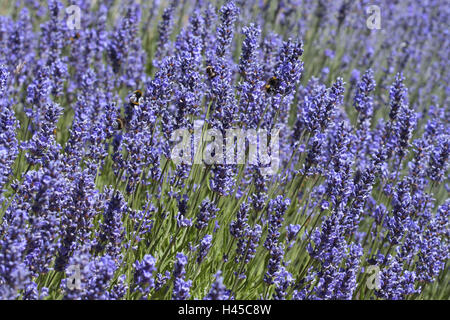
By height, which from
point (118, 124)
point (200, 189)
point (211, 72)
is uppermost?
point (211, 72)

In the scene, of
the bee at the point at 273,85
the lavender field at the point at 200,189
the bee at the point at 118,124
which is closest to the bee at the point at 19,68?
the lavender field at the point at 200,189

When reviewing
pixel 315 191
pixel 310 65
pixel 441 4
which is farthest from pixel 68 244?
pixel 441 4

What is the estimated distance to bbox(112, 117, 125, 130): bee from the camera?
3.84 meters

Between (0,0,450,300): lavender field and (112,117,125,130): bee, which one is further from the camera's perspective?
(112,117,125,130): bee

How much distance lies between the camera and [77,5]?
21.5 feet

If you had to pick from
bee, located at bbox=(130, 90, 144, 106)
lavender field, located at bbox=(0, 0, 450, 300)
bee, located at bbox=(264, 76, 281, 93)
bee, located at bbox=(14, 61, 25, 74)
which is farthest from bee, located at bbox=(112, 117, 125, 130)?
bee, located at bbox=(14, 61, 25, 74)

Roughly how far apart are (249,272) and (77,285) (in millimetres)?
1618

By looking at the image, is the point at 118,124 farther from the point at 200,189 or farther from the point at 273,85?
the point at 273,85

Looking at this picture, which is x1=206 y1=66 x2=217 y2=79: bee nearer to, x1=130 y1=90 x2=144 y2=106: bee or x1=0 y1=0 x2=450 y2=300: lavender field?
x1=0 y1=0 x2=450 y2=300: lavender field

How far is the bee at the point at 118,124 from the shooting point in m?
3.84

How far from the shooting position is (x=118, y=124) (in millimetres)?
4074

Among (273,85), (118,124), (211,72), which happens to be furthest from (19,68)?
(273,85)
